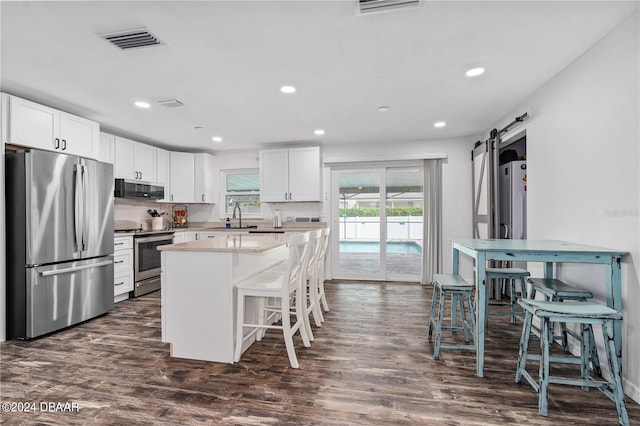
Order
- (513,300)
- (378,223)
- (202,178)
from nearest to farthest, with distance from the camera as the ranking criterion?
(513,300)
(378,223)
(202,178)

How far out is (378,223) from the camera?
557 centimetres

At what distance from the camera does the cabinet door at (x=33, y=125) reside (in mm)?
2977

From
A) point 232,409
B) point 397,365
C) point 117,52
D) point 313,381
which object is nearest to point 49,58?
point 117,52

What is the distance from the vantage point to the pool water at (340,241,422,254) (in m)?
5.50

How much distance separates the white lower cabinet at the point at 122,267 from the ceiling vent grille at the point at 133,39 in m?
2.64

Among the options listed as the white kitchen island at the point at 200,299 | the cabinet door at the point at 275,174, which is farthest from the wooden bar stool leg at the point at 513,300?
the cabinet door at the point at 275,174

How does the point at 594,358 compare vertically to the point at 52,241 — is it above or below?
below

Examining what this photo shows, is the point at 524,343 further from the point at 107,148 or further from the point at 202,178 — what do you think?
the point at 202,178

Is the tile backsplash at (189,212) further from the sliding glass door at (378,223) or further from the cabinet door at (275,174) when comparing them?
the sliding glass door at (378,223)

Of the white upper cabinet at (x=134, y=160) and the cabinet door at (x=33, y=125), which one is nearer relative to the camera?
the cabinet door at (x=33, y=125)

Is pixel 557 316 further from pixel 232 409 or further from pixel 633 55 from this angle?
pixel 232 409

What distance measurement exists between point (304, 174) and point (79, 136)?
9.90 ft

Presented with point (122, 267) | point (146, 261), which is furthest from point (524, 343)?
point (146, 261)

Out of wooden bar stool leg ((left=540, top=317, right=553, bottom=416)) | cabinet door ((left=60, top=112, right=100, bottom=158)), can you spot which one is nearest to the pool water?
wooden bar stool leg ((left=540, top=317, right=553, bottom=416))
